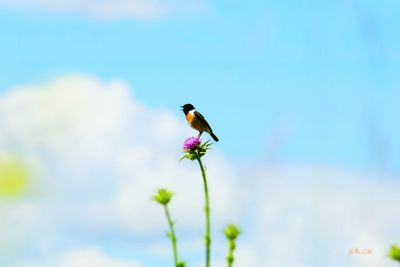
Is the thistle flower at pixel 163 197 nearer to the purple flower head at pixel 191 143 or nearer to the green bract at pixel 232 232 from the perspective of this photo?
the green bract at pixel 232 232

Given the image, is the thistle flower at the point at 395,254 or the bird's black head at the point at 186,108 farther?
the bird's black head at the point at 186,108

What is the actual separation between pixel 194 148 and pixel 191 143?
15 cm

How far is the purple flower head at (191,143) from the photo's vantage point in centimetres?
1997

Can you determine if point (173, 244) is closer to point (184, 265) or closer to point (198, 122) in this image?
point (184, 265)

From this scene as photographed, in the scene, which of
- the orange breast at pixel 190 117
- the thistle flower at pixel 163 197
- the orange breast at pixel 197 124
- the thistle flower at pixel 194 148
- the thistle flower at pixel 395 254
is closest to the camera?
the thistle flower at pixel 395 254

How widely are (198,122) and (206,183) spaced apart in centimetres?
999

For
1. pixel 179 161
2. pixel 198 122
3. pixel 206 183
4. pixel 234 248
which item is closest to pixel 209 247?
pixel 234 248

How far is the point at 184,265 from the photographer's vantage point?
12.6m

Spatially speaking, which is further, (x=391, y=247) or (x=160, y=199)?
(x=160, y=199)

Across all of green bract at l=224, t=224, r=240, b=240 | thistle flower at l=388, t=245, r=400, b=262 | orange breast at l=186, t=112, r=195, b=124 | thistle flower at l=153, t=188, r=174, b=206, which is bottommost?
thistle flower at l=388, t=245, r=400, b=262

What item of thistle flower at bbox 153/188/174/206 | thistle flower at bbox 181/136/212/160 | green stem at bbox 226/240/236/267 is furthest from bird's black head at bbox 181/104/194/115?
green stem at bbox 226/240/236/267

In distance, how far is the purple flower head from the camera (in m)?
20.0

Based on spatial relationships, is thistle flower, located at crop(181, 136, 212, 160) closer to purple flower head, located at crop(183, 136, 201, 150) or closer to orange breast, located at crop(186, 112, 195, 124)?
purple flower head, located at crop(183, 136, 201, 150)

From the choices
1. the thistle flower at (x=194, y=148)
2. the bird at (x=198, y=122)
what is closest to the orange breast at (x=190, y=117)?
the bird at (x=198, y=122)
